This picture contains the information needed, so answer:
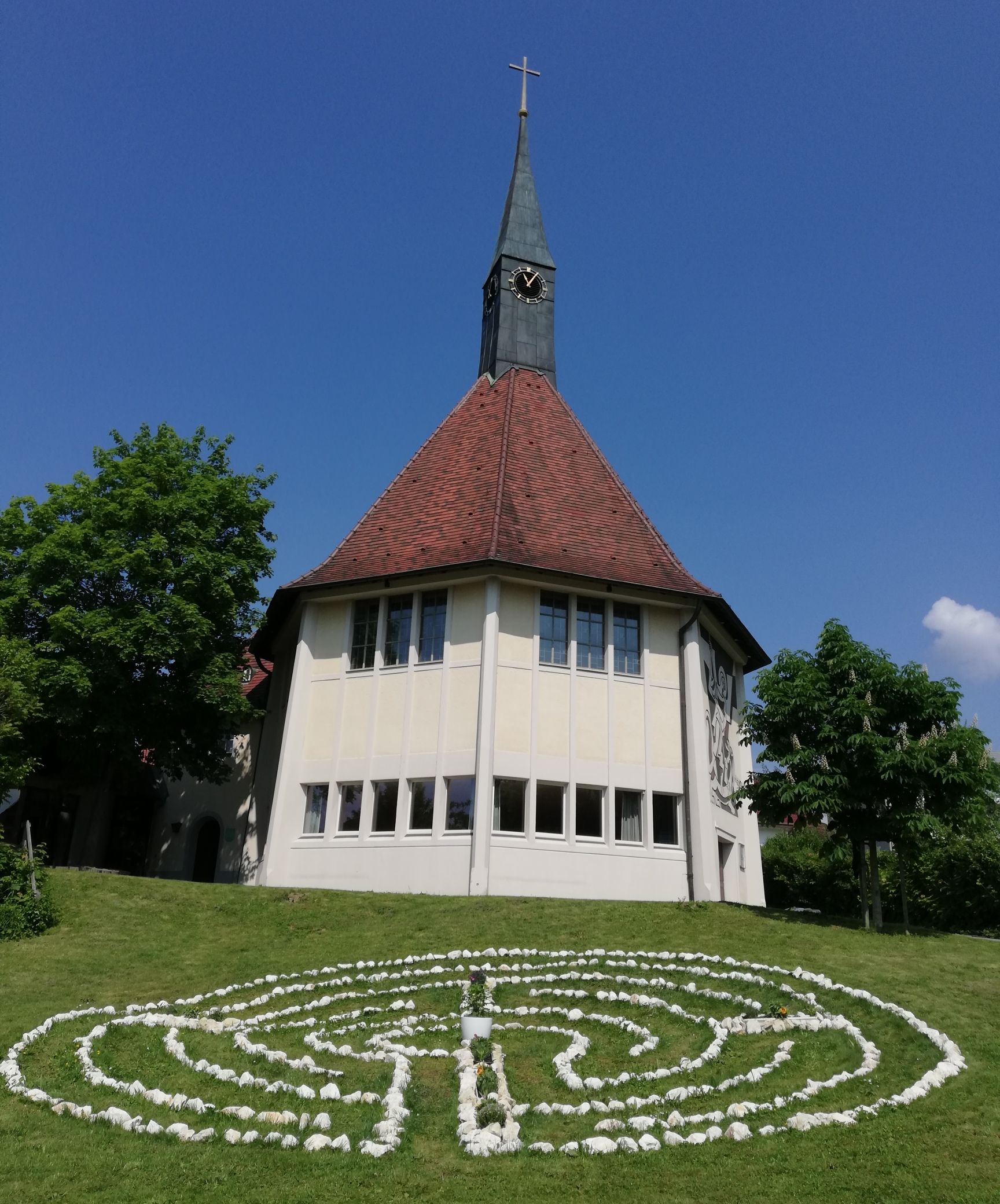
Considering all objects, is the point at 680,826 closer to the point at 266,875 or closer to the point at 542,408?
the point at 266,875

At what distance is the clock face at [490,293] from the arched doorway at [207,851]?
75.8ft

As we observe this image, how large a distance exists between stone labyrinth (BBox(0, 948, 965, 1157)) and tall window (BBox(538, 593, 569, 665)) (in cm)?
1160

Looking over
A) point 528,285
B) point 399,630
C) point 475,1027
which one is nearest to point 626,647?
point 399,630

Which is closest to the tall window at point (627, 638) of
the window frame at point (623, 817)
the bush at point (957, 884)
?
the window frame at point (623, 817)

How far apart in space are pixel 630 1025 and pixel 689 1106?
3.57 m

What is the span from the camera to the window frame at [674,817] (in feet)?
90.4

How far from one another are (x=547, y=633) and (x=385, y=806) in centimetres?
660

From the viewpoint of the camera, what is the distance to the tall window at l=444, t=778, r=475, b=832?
2641cm

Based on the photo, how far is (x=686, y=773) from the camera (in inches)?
1117

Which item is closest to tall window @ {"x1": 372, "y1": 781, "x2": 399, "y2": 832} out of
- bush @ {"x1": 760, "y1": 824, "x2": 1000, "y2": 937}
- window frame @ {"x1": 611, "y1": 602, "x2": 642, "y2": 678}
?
window frame @ {"x1": 611, "y1": 602, "x2": 642, "y2": 678}

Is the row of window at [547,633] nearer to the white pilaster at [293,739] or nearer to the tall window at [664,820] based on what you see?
the white pilaster at [293,739]

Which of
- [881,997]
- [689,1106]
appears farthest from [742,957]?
[689,1106]

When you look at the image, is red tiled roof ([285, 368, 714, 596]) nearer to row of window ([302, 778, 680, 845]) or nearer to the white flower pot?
row of window ([302, 778, 680, 845])

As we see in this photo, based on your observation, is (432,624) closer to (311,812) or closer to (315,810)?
(315,810)
